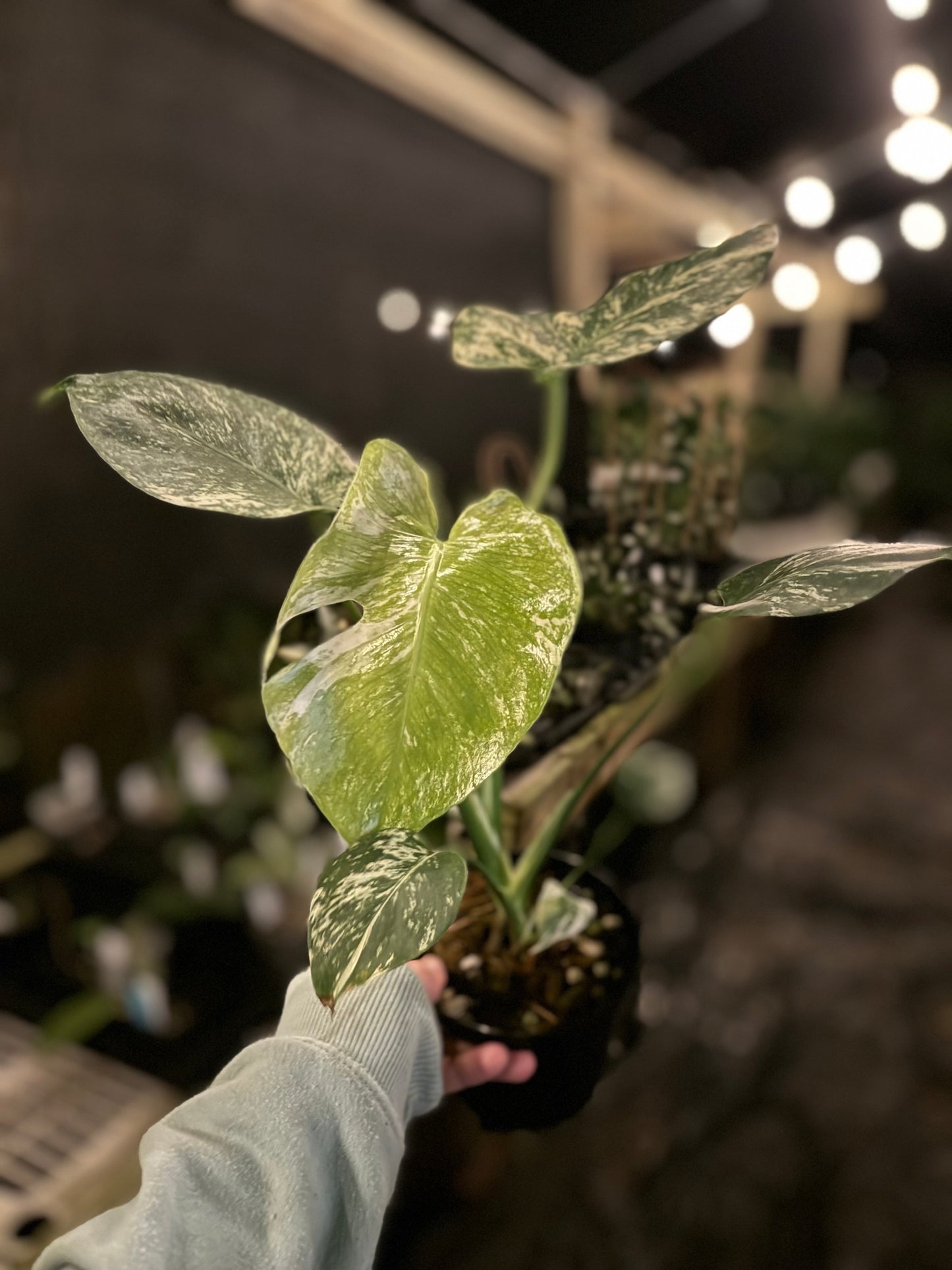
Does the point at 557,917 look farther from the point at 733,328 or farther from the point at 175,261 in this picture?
the point at 175,261

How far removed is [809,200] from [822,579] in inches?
124

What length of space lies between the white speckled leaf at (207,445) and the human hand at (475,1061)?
0.40 metres

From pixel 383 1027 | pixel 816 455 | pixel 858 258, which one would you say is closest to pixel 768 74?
pixel 858 258

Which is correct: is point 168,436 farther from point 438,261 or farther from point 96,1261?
point 438,261

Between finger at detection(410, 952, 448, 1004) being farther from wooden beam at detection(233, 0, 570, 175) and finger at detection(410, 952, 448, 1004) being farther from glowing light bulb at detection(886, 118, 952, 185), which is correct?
glowing light bulb at detection(886, 118, 952, 185)

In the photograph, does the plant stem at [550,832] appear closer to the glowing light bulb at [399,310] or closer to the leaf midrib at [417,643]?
the leaf midrib at [417,643]

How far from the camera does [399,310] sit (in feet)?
6.86

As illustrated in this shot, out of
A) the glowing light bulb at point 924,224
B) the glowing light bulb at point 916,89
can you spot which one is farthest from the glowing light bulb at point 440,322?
the glowing light bulb at point 924,224

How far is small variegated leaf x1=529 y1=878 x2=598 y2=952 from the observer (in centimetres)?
73

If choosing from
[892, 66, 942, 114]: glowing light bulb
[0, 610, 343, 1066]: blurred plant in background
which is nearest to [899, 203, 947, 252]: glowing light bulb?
[892, 66, 942, 114]: glowing light bulb

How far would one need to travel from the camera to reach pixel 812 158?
4.07m

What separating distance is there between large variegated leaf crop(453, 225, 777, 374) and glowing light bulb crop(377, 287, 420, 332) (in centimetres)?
149

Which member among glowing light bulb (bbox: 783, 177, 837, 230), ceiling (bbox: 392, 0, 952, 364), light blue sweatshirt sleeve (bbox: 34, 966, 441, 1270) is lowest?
light blue sweatshirt sleeve (bbox: 34, 966, 441, 1270)

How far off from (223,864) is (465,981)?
3.55 feet
